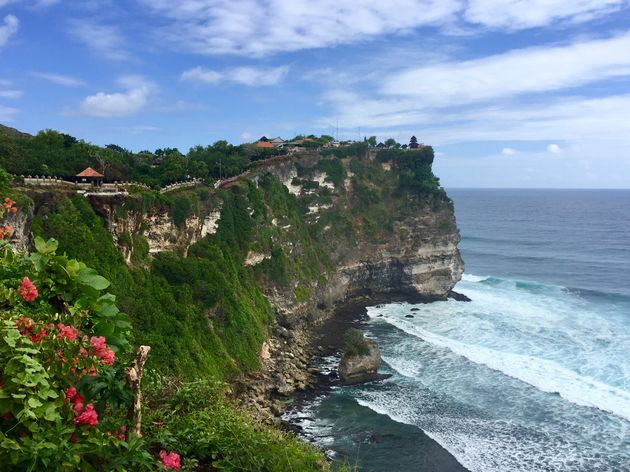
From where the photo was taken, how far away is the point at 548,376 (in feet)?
143

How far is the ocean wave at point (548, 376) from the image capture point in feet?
126

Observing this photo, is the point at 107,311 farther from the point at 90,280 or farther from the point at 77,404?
the point at 77,404

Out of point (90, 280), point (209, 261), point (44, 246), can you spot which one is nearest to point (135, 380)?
point (90, 280)

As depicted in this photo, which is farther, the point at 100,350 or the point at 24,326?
the point at 100,350

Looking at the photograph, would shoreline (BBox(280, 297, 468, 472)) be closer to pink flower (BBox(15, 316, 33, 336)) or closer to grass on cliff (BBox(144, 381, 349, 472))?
grass on cliff (BBox(144, 381, 349, 472))

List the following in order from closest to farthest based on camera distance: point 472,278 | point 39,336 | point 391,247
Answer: point 39,336
point 391,247
point 472,278

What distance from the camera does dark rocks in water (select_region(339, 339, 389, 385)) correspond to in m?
42.8

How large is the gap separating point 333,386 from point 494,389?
13269 millimetres

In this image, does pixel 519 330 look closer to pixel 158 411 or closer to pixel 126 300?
pixel 126 300

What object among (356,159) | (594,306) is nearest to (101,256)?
(356,159)

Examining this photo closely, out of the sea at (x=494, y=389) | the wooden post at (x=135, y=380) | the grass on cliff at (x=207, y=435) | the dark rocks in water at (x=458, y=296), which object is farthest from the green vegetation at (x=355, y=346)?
the wooden post at (x=135, y=380)

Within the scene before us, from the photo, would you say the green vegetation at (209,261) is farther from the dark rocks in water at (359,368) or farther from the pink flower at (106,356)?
the dark rocks in water at (359,368)

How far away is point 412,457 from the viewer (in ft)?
102

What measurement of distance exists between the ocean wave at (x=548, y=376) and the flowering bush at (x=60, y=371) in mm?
39877
